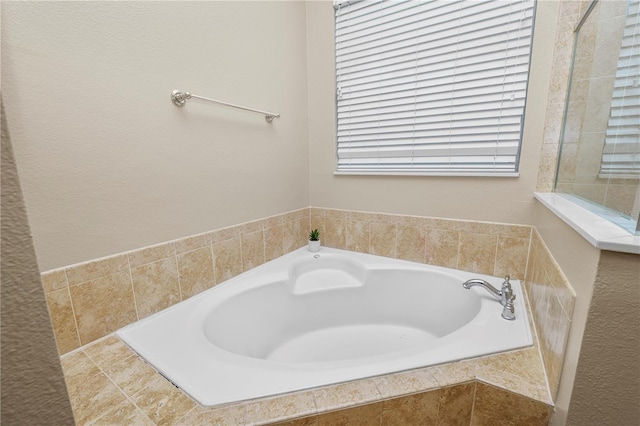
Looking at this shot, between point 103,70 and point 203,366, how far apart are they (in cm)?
107

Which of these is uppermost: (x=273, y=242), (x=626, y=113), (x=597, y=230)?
(x=626, y=113)

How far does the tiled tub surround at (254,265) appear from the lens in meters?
0.81

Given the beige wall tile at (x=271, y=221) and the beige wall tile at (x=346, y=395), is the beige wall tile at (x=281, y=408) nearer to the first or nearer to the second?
the beige wall tile at (x=346, y=395)

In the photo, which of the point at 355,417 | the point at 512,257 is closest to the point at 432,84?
the point at 512,257

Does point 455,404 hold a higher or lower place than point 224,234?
lower

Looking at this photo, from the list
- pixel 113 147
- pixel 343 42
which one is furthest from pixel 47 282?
pixel 343 42

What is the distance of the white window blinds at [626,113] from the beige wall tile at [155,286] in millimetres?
1749

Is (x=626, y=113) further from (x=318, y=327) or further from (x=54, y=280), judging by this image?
(x=54, y=280)

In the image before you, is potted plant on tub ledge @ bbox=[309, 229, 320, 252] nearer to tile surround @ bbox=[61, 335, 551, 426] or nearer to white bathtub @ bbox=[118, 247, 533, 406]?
white bathtub @ bbox=[118, 247, 533, 406]

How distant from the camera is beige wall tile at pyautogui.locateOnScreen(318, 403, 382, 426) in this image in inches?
29.0

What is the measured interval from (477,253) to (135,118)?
1787mm

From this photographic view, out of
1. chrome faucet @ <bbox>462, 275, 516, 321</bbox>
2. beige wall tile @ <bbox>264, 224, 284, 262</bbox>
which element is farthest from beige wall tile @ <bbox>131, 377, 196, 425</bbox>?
chrome faucet @ <bbox>462, 275, 516, 321</bbox>

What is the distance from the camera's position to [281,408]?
0.74 meters

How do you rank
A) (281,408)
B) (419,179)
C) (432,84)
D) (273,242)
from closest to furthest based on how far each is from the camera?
1. (281,408)
2. (432,84)
3. (419,179)
4. (273,242)
